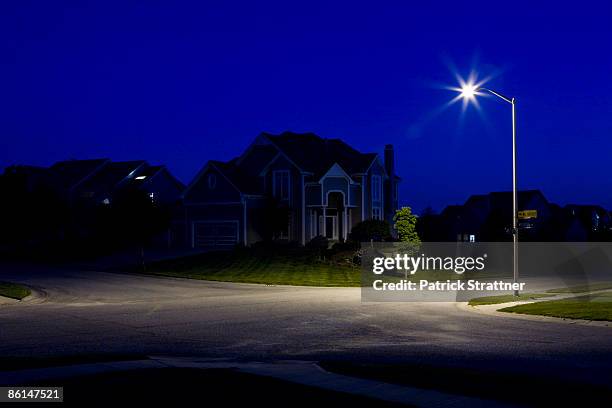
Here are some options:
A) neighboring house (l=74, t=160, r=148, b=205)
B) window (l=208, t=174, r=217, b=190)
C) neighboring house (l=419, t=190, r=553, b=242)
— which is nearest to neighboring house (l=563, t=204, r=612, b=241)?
neighboring house (l=419, t=190, r=553, b=242)

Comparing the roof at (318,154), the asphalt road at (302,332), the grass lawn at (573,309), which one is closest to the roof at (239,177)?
the roof at (318,154)

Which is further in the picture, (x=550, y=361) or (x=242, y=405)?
(x=550, y=361)

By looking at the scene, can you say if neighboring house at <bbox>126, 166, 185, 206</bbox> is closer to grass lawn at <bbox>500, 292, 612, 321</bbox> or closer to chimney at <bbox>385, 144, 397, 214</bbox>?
chimney at <bbox>385, 144, 397, 214</bbox>

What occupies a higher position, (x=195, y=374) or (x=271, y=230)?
(x=271, y=230)

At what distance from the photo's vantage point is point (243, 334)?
16.7 m

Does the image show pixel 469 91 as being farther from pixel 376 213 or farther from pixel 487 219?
pixel 487 219

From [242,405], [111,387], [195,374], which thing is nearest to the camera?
[242,405]

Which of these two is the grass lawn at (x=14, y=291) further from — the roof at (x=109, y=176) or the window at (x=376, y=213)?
the window at (x=376, y=213)

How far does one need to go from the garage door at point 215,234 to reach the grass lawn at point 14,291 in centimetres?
2360

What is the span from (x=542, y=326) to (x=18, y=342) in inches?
494

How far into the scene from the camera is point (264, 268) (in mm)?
43281

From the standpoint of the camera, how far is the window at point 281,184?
56.1 meters

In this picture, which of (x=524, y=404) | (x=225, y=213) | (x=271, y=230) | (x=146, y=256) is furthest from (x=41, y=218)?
(x=524, y=404)

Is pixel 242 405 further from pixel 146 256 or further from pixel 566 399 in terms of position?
pixel 146 256
